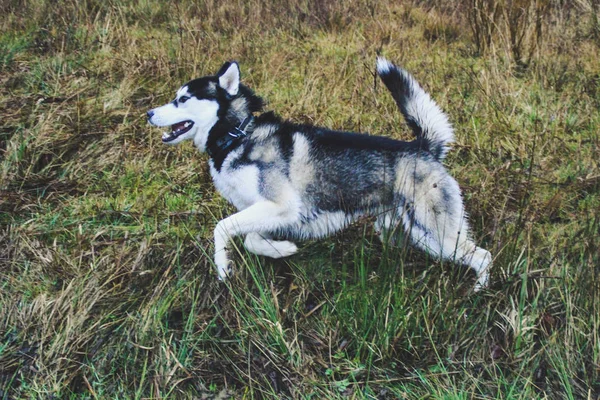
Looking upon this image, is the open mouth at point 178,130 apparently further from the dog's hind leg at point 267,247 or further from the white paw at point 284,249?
the white paw at point 284,249

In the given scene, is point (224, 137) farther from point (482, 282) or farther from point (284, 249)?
point (482, 282)

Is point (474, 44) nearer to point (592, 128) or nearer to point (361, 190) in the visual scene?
point (592, 128)

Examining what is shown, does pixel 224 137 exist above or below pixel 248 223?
above

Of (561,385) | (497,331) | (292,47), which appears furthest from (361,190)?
(292,47)

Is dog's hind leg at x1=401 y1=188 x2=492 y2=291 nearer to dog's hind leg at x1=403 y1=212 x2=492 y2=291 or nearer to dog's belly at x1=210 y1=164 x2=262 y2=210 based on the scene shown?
dog's hind leg at x1=403 y1=212 x2=492 y2=291

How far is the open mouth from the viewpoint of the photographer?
371 cm

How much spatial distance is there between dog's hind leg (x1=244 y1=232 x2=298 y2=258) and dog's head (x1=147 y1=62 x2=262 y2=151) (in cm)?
73

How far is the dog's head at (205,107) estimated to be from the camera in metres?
3.73

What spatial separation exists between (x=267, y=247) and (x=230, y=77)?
42.6 inches

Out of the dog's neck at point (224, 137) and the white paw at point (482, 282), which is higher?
the dog's neck at point (224, 137)

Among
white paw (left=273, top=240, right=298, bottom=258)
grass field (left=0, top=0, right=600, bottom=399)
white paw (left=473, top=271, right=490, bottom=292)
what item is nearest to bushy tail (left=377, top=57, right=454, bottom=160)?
grass field (left=0, top=0, right=600, bottom=399)

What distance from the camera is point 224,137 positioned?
12.3ft

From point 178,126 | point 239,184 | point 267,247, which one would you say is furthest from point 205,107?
point 267,247

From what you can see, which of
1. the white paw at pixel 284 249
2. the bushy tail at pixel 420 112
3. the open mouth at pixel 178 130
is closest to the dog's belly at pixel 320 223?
the white paw at pixel 284 249
